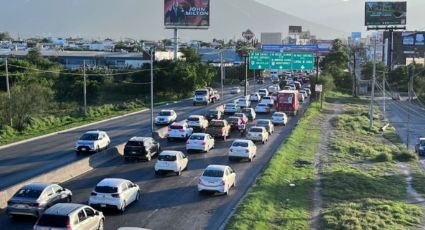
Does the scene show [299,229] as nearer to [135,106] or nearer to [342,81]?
[135,106]

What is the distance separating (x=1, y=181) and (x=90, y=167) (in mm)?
4947

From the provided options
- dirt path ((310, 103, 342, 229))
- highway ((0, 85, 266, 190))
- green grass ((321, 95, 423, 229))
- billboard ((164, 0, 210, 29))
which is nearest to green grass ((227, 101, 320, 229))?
dirt path ((310, 103, 342, 229))

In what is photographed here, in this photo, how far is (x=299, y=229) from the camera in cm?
2092

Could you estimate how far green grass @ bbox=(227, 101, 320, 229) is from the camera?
21.4 m

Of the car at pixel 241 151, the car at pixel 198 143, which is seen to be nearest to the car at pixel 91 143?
the car at pixel 198 143

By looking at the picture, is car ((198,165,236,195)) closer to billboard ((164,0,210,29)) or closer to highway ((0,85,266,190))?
highway ((0,85,266,190))

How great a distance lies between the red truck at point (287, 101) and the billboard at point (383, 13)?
73.3 m

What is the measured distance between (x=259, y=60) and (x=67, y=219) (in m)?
61.5

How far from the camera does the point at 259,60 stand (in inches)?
3041

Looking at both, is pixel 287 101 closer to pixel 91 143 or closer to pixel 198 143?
pixel 198 143

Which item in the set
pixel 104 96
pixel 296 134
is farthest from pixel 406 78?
pixel 296 134

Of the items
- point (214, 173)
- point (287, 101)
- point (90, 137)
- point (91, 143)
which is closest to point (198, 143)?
point (91, 143)

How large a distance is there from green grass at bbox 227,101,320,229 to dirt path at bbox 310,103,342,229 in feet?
0.88

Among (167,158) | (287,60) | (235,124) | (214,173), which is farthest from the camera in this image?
(287,60)
